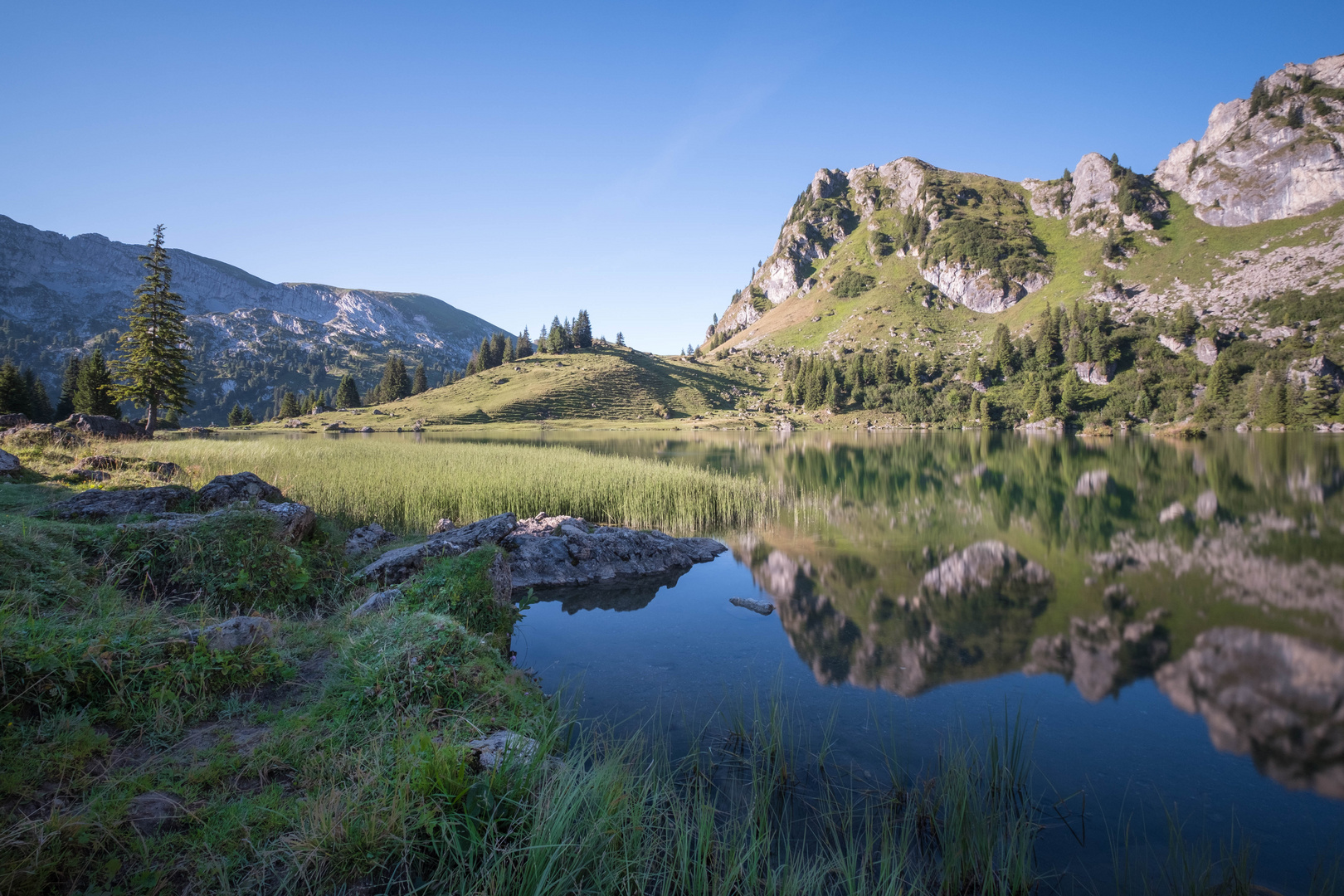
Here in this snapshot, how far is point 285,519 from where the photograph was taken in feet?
35.2

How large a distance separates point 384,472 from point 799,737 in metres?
22.0

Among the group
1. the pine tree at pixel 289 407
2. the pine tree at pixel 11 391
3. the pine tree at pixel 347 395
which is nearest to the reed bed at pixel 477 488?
the pine tree at pixel 11 391

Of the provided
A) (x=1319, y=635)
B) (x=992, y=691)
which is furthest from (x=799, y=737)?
(x=1319, y=635)

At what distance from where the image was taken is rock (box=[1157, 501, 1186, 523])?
73.8 feet

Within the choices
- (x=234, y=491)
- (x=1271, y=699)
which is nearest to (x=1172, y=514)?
(x=1271, y=699)

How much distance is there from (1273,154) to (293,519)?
789 feet

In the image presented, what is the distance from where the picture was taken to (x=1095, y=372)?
120 m

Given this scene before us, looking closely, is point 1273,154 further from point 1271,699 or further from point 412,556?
point 412,556

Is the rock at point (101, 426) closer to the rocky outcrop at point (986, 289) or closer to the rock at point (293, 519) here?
the rock at point (293, 519)

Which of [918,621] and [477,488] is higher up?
[477,488]

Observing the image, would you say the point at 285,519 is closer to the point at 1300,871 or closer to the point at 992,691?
the point at 992,691

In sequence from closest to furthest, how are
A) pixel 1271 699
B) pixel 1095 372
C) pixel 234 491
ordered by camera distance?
pixel 1271 699
pixel 234 491
pixel 1095 372

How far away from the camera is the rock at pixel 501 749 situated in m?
4.42

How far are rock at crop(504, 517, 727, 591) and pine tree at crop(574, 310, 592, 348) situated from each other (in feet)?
520
